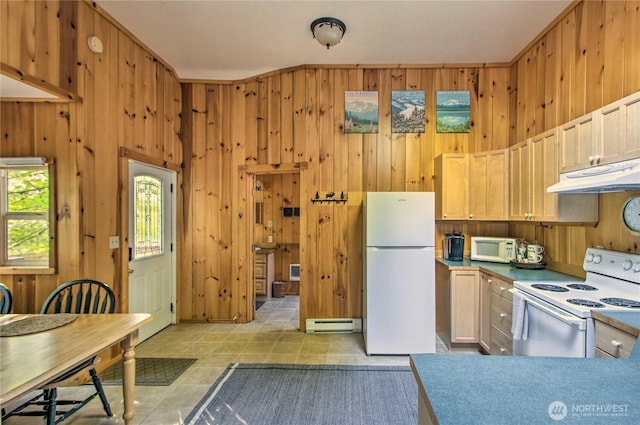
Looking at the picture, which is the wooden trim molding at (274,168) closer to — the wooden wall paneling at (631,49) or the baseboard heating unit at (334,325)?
the baseboard heating unit at (334,325)

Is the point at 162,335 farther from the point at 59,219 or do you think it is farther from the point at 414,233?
the point at 414,233

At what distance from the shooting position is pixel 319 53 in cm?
341

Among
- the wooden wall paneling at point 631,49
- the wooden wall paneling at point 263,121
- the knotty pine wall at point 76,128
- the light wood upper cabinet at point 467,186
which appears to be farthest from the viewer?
the wooden wall paneling at point 263,121

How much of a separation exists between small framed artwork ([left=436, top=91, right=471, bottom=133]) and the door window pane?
3609 mm

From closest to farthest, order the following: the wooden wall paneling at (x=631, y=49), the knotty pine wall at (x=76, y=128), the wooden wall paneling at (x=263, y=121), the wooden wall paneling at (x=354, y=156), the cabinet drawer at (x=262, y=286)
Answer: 1. the wooden wall paneling at (x=631, y=49)
2. the knotty pine wall at (x=76, y=128)
3. the wooden wall paneling at (x=354, y=156)
4. the wooden wall paneling at (x=263, y=121)
5. the cabinet drawer at (x=262, y=286)

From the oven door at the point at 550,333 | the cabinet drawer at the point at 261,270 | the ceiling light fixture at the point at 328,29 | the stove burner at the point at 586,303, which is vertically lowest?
the cabinet drawer at the point at 261,270

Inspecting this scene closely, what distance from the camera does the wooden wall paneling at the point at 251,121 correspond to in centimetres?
382

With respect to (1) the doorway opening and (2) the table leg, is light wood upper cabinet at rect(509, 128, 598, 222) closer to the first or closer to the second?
(2) the table leg

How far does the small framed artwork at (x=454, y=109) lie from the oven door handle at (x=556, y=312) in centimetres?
220

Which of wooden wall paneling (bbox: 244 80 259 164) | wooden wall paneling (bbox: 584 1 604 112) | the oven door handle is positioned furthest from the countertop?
wooden wall paneling (bbox: 244 80 259 164)

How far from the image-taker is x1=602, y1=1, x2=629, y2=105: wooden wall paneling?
7.16 ft

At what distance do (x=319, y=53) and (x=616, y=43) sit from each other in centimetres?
262

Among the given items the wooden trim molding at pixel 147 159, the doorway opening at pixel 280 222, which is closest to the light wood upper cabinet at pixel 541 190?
the doorway opening at pixel 280 222

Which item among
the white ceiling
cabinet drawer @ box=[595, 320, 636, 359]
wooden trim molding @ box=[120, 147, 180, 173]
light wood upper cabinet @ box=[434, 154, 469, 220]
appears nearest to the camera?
cabinet drawer @ box=[595, 320, 636, 359]
